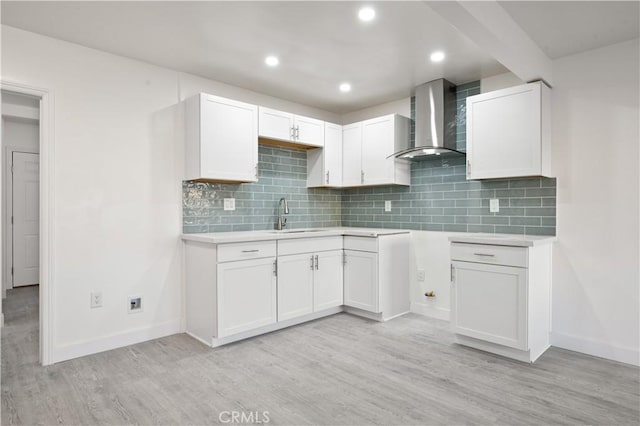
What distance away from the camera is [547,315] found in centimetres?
305

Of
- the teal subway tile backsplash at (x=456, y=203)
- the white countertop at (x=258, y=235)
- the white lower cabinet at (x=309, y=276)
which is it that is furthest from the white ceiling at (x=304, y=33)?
the white lower cabinet at (x=309, y=276)

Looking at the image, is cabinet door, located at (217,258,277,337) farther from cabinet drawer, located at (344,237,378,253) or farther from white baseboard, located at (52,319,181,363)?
cabinet drawer, located at (344,237,378,253)

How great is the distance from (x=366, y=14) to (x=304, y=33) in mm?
492

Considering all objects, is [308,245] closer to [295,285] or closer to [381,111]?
[295,285]

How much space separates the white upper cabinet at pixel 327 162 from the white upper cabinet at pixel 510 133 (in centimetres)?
155

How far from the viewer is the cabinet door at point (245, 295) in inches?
119

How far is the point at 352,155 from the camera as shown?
4406mm

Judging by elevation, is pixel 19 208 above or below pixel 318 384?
above

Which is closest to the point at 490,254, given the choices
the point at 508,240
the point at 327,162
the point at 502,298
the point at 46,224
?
the point at 508,240

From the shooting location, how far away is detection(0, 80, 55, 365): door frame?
271 centimetres

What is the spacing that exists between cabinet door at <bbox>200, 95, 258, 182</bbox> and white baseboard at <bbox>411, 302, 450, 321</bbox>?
7.20 ft

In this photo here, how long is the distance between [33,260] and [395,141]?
5.58 m

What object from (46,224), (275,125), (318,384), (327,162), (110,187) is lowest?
(318,384)

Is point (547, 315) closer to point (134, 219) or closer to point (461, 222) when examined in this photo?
point (461, 222)
